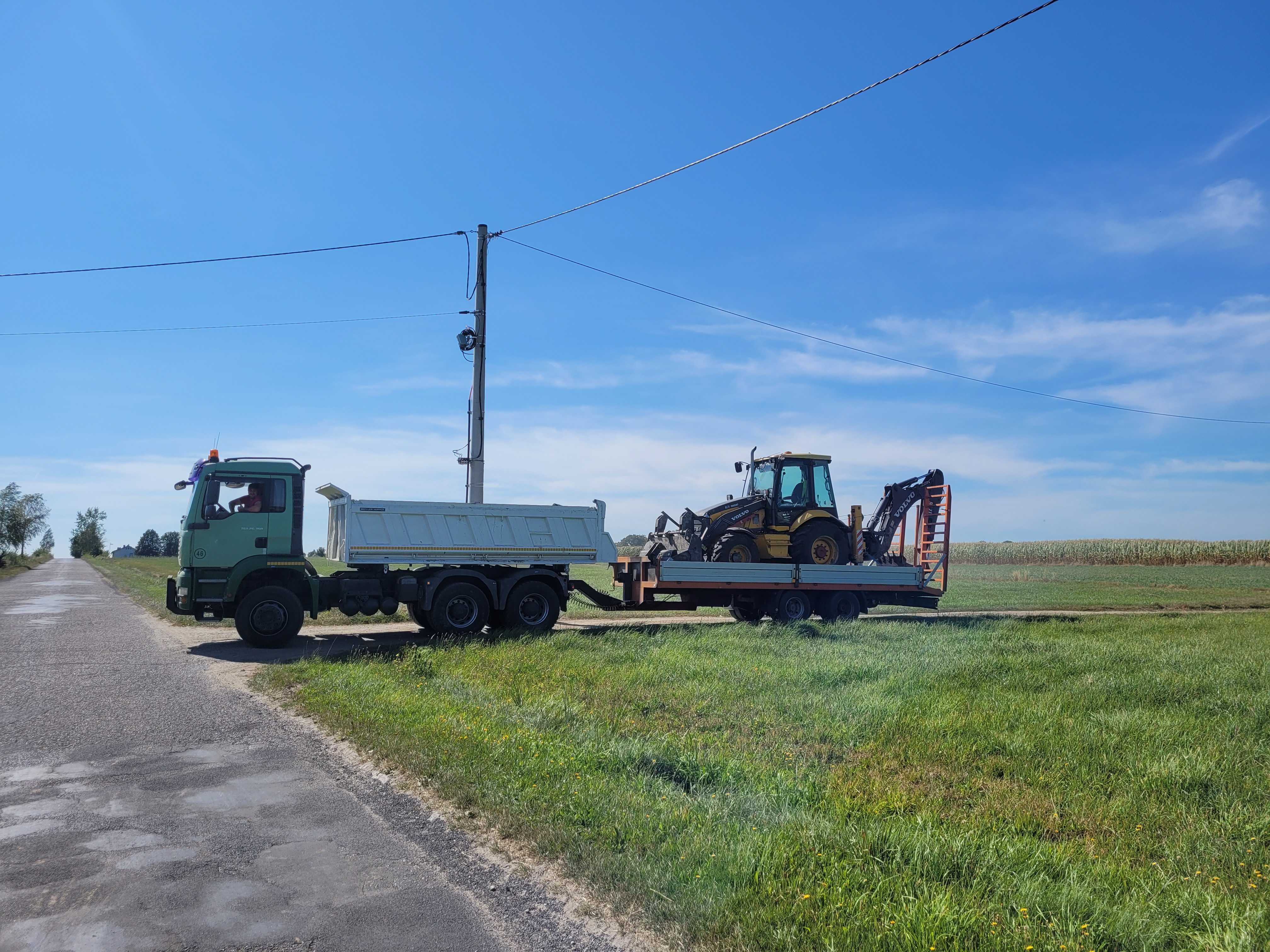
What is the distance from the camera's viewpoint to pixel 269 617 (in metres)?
14.6

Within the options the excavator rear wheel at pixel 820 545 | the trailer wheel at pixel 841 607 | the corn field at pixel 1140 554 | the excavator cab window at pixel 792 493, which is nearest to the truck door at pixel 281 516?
the excavator cab window at pixel 792 493

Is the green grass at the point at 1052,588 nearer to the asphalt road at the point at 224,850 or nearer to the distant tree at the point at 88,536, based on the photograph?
the asphalt road at the point at 224,850

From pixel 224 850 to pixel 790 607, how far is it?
14.2 metres

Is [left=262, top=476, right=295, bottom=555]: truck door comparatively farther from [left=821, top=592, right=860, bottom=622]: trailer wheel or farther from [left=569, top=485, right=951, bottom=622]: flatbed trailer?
[left=821, top=592, right=860, bottom=622]: trailer wheel

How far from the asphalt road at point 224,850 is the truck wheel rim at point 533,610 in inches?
263

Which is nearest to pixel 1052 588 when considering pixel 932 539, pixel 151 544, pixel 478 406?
pixel 932 539

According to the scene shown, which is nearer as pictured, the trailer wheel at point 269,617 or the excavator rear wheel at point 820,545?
the trailer wheel at point 269,617

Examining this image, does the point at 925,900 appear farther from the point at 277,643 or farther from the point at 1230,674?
the point at 277,643

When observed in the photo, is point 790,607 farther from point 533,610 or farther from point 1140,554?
point 1140,554

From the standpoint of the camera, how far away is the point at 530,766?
6348 millimetres

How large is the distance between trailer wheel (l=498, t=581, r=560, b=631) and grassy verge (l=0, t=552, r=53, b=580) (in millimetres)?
48744

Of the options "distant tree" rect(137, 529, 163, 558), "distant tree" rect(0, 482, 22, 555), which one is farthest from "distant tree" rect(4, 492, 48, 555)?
"distant tree" rect(137, 529, 163, 558)

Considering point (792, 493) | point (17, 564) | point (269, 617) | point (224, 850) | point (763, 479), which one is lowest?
point (17, 564)

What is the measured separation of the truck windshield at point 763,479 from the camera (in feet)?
61.5
